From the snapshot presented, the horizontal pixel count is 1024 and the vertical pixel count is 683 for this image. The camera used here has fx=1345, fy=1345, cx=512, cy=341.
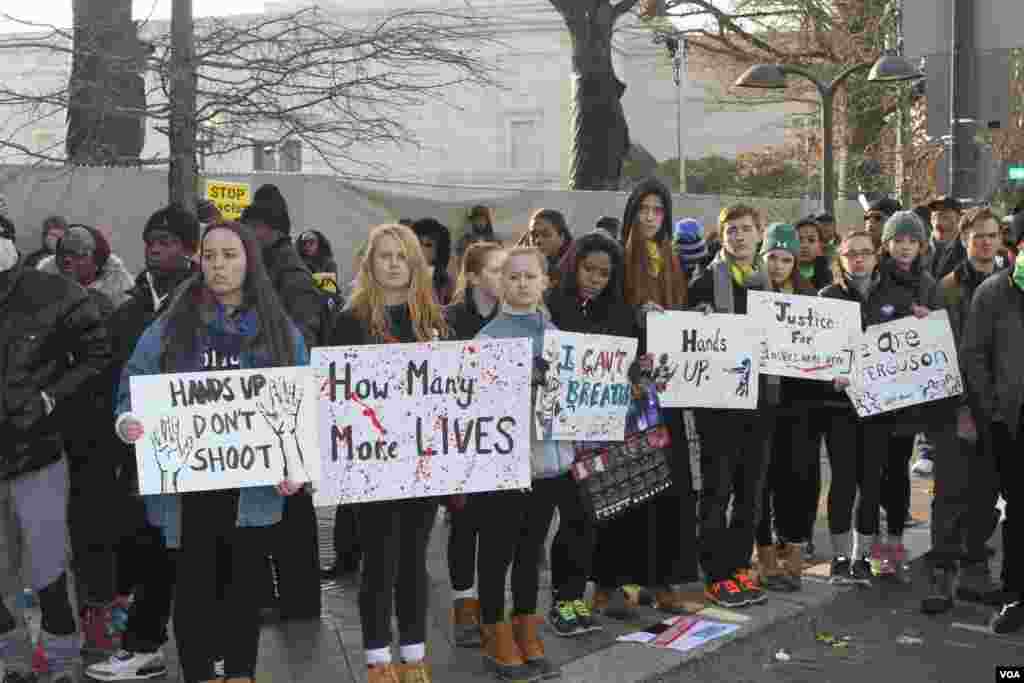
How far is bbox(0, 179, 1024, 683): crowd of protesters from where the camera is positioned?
4996mm

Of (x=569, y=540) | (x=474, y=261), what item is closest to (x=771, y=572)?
(x=569, y=540)

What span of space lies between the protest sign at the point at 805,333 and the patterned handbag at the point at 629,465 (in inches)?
28.9

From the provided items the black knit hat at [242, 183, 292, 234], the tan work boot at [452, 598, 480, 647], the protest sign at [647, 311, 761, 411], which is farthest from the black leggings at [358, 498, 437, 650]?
the black knit hat at [242, 183, 292, 234]

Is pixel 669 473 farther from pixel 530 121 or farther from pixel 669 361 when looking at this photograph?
pixel 530 121

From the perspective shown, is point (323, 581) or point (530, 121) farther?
point (530, 121)

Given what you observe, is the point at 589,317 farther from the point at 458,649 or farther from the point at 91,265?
the point at 91,265

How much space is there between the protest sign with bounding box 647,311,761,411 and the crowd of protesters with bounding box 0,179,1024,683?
0.37 ft

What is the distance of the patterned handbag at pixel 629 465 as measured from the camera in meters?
5.93

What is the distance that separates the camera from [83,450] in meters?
5.73

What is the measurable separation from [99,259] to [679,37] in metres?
26.9

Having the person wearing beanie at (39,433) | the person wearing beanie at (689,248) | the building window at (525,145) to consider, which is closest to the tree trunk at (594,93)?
the person wearing beanie at (689,248)

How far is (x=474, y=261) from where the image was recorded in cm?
641

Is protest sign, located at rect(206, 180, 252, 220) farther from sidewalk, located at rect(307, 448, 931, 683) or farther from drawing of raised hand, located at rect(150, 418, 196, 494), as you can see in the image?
drawing of raised hand, located at rect(150, 418, 196, 494)

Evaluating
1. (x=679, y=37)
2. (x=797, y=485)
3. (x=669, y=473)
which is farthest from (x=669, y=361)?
(x=679, y=37)
